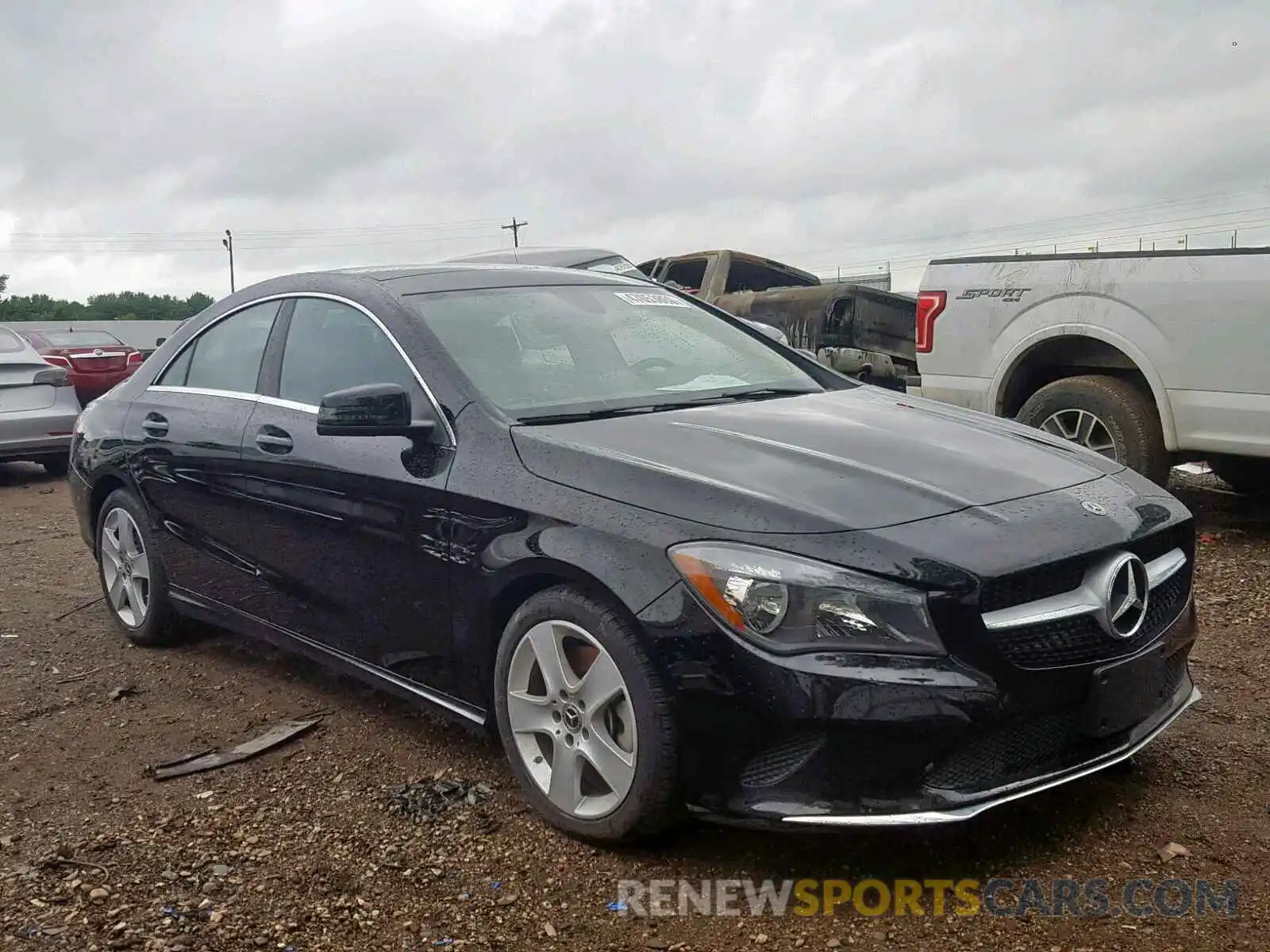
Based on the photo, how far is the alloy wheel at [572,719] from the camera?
2.98 meters

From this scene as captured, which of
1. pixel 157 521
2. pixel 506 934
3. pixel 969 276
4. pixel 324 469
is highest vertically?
pixel 969 276

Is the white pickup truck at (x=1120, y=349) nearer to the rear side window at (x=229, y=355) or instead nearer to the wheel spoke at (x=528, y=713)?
the rear side window at (x=229, y=355)

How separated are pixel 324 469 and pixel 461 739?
38.7 inches

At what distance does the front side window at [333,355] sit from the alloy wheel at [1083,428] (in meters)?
4.17

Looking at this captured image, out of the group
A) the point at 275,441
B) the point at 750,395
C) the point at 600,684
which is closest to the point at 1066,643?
the point at 600,684

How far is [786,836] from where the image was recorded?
3.13 m

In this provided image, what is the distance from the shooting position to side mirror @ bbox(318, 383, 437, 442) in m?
3.50

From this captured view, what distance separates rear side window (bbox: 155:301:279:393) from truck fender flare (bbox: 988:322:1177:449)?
173 inches

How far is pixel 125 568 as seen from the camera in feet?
17.2

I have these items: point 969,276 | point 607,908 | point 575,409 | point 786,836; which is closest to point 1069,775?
point 786,836

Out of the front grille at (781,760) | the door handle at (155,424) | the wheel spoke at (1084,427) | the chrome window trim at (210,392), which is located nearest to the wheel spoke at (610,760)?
the front grille at (781,760)

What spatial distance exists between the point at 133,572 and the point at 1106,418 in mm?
4981

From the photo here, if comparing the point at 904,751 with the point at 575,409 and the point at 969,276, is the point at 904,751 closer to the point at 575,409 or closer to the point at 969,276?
the point at 575,409

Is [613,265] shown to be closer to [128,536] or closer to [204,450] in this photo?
[128,536]
